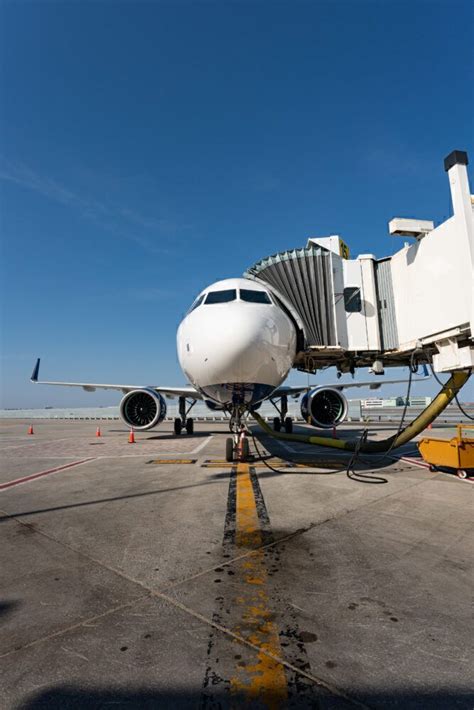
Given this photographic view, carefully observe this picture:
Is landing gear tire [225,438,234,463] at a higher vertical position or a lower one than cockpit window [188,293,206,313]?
lower

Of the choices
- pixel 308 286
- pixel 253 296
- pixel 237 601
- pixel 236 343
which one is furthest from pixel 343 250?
pixel 237 601

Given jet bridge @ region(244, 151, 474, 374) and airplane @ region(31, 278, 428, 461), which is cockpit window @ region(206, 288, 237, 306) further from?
jet bridge @ region(244, 151, 474, 374)

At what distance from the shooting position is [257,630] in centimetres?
238

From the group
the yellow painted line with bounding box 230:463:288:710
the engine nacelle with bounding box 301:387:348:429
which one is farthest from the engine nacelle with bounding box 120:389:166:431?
the yellow painted line with bounding box 230:463:288:710

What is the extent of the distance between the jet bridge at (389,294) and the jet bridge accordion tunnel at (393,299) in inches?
0.8

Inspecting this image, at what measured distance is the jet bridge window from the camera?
9.35 m

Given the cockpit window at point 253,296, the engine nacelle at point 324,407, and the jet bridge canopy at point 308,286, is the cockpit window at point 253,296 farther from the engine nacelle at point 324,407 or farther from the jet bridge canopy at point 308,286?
the engine nacelle at point 324,407

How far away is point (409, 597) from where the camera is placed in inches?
110

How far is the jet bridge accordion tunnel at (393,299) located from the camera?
6652mm

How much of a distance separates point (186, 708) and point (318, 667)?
0.75 m

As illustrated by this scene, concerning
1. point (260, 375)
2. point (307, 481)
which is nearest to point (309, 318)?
point (260, 375)

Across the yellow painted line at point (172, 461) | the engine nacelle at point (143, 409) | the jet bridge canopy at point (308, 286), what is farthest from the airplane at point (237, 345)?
the engine nacelle at point (143, 409)

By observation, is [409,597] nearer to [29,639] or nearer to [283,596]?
[283,596]

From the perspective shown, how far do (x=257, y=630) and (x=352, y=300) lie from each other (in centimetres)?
824
